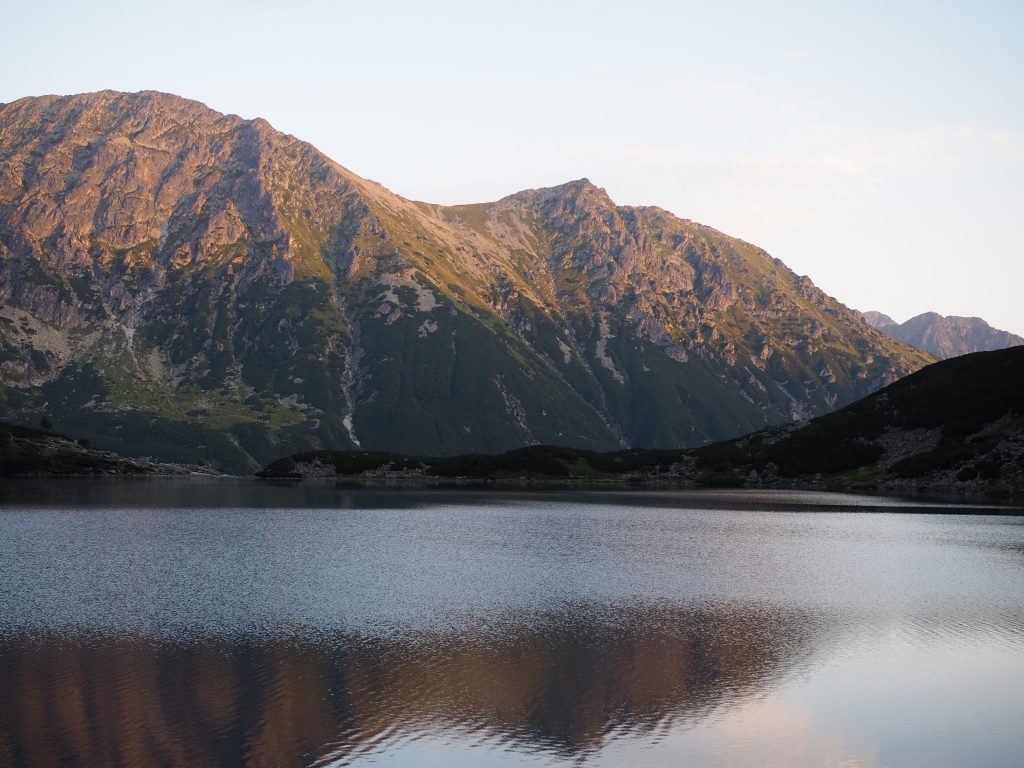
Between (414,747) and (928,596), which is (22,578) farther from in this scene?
(928,596)

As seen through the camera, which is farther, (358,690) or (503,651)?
(503,651)

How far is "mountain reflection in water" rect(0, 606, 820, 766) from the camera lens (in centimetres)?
3578

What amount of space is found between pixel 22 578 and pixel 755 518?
10608 cm

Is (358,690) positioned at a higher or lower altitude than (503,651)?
higher

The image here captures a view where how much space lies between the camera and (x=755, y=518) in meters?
146

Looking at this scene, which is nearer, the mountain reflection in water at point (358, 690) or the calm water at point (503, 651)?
the mountain reflection in water at point (358, 690)

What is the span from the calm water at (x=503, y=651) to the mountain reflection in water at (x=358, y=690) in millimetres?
181

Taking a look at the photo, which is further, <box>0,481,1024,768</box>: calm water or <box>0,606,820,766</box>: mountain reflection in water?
<box>0,481,1024,768</box>: calm water

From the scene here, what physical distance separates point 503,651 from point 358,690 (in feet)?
36.0

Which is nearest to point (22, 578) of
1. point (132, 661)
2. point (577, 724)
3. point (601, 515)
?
point (132, 661)

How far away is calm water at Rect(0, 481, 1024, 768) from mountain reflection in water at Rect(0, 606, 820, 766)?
0.59ft

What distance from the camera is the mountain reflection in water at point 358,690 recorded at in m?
35.8

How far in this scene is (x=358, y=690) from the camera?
43.4 meters

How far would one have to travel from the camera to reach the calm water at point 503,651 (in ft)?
120
